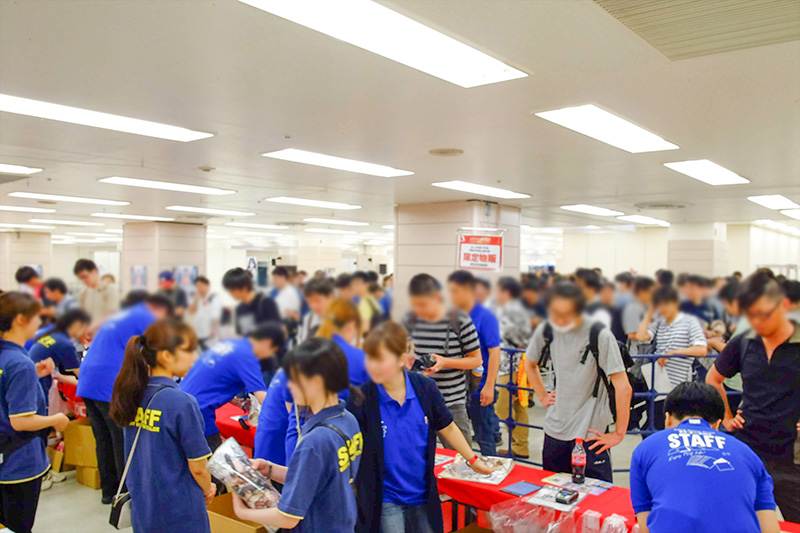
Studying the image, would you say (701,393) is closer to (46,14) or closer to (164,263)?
(164,263)

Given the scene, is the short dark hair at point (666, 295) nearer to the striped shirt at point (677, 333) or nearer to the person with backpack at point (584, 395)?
the striped shirt at point (677, 333)

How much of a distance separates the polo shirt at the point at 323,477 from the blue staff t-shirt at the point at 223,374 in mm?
272

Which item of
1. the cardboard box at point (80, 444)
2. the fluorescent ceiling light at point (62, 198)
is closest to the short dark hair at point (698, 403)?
the cardboard box at point (80, 444)

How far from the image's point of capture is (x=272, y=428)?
2.42 meters

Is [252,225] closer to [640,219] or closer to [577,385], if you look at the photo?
[640,219]

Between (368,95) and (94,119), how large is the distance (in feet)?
8.00

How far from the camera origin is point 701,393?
2.37 meters

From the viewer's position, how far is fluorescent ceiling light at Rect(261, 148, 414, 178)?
6.20 metres

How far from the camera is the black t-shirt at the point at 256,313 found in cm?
148

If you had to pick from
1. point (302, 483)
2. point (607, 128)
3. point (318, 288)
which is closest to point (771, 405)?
point (302, 483)

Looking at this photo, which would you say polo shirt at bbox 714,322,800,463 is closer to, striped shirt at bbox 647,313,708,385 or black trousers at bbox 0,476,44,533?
striped shirt at bbox 647,313,708,385

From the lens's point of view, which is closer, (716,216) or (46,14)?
(46,14)

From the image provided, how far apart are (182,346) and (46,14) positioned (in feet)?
7.15

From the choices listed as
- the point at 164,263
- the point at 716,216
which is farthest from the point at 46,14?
the point at 716,216
